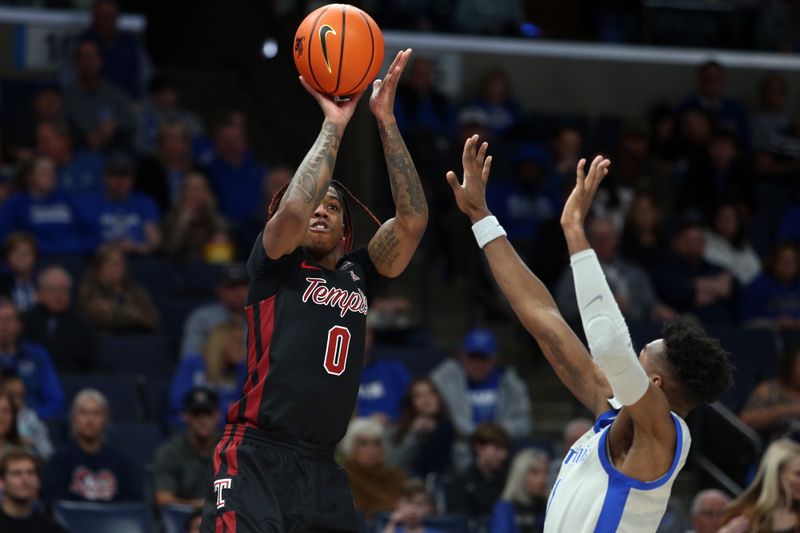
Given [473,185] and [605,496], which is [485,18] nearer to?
[473,185]

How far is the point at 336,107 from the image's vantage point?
5.21 m

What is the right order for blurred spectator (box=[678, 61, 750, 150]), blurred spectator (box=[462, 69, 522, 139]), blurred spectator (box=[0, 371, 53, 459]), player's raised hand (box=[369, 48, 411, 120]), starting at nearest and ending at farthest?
player's raised hand (box=[369, 48, 411, 120]) → blurred spectator (box=[0, 371, 53, 459]) → blurred spectator (box=[462, 69, 522, 139]) → blurred spectator (box=[678, 61, 750, 150])

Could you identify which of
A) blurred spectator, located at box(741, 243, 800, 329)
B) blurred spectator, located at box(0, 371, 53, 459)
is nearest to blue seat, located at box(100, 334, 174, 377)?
blurred spectator, located at box(0, 371, 53, 459)

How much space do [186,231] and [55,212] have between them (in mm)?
1005

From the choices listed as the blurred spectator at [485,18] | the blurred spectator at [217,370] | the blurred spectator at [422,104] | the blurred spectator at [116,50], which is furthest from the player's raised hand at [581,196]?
the blurred spectator at [485,18]

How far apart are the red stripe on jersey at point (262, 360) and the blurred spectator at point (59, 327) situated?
5192 mm

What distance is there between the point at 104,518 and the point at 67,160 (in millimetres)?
4137

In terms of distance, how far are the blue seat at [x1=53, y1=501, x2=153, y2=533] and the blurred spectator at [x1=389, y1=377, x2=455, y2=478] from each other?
198 cm

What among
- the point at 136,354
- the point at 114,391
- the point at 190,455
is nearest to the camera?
the point at 190,455

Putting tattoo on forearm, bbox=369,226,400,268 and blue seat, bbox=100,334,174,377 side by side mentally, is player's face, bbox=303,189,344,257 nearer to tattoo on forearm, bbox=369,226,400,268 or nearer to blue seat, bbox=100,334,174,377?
tattoo on forearm, bbox=369,226,400,268

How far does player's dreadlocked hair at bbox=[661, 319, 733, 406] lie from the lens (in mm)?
4594

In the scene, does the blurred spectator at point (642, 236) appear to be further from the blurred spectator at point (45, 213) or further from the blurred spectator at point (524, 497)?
the blurred spectator at point (45, 213)

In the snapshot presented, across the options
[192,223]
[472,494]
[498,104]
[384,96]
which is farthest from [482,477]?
[498,104]

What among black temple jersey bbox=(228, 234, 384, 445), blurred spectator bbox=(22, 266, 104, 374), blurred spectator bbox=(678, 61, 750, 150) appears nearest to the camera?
black temple jersey bbox=(228, 234, 384, 445)
